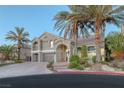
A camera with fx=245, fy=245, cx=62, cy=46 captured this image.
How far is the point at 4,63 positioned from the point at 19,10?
59.4 inches

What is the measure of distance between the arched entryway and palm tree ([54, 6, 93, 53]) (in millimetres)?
234

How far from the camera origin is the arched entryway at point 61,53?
4993 mm

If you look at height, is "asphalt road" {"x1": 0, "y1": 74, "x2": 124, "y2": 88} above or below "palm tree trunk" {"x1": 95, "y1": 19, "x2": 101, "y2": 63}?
below

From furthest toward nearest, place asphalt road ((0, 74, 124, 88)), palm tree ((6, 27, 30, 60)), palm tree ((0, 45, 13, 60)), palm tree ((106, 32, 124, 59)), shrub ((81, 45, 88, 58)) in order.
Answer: shrub ((81, 45, 88, 58)) < palm tree ((106, 32, 124, 59)) < palm tree ((0, 45, 13, 60)) < palm tree ((6, 27, 30, 60)) < asphalt road ((0, 74, 124, 88))

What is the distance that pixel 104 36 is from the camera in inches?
207

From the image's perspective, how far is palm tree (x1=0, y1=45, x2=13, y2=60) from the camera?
4.66 m

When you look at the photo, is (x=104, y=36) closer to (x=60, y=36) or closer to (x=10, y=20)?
(x=60, y=36)

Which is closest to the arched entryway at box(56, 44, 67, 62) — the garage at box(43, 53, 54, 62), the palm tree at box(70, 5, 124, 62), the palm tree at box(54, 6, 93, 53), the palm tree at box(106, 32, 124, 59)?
the garage at box(43, 53, 54, 62)

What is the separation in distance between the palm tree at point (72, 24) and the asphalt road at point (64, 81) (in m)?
2.57

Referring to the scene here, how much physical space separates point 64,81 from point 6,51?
2.88 m

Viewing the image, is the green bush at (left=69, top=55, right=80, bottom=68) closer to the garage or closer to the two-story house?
the two-story house

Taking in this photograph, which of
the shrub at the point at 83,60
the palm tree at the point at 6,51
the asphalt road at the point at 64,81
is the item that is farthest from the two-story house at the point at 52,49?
the asphalt road at the point at 64,81

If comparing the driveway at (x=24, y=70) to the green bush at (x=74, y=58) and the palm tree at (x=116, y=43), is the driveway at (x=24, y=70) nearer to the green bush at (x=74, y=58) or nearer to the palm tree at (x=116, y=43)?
the green bush at (x=74, y=58)

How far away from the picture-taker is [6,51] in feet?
15.7
